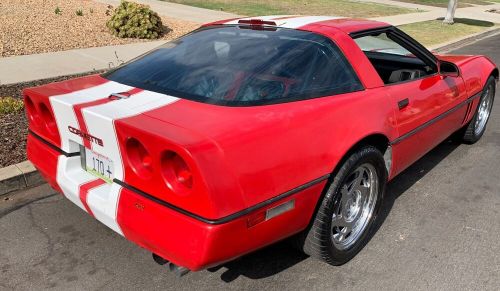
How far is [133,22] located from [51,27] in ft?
5.54

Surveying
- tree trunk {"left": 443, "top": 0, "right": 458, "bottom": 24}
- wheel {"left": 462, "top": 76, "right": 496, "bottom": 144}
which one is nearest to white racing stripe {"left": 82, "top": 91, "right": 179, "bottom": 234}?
wheel {"left": 462, "top": 76, "right": 496, "bottom": 144}

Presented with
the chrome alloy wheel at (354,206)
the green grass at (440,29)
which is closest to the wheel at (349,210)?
the chrome alloy wheel at (354,206)

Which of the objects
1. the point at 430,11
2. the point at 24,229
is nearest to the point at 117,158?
the point at 24,229

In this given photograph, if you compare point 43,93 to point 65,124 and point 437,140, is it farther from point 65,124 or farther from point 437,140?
point 437,140

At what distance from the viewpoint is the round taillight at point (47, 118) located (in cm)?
271

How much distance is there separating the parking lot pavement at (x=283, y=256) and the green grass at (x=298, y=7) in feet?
38.3

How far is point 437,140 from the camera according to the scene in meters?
3.85

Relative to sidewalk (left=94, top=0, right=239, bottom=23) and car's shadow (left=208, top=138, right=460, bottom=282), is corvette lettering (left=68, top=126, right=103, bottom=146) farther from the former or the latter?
sidewalk (left=94, top=0, right=239, bottom=23)

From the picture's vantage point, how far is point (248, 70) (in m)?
2.65

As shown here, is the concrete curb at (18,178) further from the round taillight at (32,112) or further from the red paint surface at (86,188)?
the red paint surface at (86,188)

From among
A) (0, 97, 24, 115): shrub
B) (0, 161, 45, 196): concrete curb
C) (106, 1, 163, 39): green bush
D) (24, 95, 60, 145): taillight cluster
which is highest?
(24, 95, 60, 145): taillight cluster

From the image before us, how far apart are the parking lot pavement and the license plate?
0.65 metres

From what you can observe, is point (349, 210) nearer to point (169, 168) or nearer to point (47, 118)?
point (169, 168)

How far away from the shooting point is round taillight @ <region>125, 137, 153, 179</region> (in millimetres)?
2174
